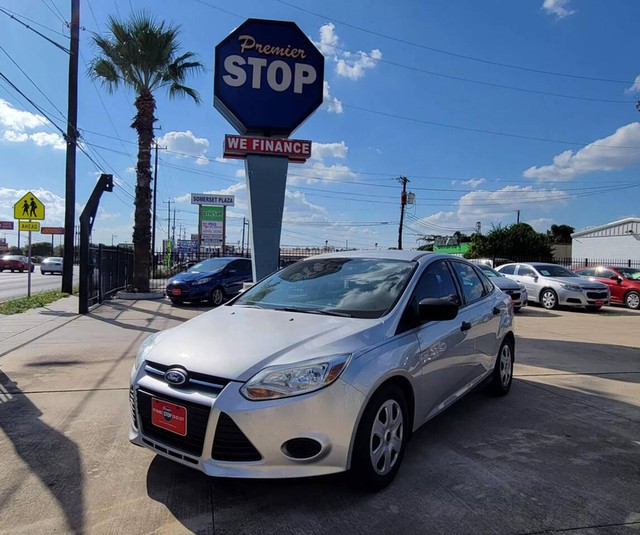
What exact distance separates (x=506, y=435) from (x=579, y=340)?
20.9 feet

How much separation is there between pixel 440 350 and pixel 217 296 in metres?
11.9

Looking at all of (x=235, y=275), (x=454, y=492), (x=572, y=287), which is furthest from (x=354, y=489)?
(x=572, y=287)

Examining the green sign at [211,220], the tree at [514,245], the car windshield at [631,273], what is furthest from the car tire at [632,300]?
the tree at [514,245]

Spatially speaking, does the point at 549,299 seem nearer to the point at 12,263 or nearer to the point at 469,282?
the point at 469,282

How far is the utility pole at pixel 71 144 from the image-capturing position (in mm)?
16969

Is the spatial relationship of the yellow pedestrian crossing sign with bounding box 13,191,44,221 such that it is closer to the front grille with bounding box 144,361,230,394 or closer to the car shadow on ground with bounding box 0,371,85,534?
the car shadow on ground with bounding box 0,371,85,534

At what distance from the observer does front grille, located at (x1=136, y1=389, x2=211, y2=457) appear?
2.78 meters

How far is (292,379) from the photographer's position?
2799 mm

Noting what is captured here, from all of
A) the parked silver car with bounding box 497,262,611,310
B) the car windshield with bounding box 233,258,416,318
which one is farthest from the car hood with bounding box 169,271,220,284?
the parked silver car with bounding box 497,262,611,310

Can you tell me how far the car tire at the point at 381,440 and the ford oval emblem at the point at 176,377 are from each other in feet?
3.64

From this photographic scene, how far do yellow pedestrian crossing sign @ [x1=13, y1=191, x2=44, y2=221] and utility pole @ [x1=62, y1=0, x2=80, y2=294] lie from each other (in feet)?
7.49

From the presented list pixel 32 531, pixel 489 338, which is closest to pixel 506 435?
pixel 489 338

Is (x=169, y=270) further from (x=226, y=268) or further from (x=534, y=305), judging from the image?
(x=534, y=305)

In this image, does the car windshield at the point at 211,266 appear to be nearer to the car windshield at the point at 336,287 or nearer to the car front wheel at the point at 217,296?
the car front wheel at the point at 217,296
